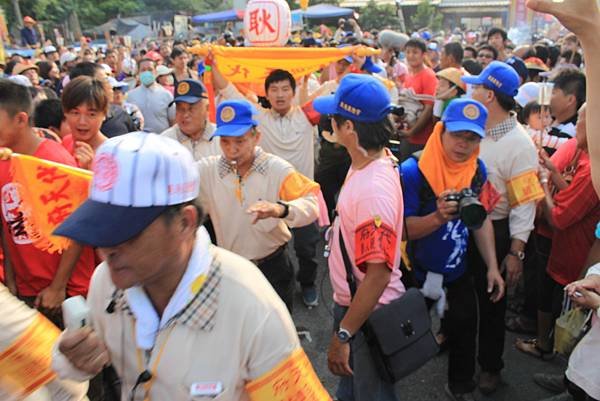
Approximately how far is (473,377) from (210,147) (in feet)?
Result: 8.03

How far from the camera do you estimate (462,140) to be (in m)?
2.65

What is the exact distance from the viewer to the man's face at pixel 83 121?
3047mm

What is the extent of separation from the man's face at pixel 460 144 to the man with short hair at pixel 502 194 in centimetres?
43

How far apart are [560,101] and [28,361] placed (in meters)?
3.91

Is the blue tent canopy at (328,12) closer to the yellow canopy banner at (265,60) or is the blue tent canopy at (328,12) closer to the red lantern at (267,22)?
the red lantern at (267,22)

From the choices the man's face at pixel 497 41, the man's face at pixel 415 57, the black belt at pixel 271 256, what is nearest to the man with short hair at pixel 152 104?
the man's face at pixel 415 57

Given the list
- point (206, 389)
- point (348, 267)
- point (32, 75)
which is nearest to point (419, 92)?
point (348, 267)

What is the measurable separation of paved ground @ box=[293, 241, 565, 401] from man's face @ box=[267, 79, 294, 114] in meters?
1.75

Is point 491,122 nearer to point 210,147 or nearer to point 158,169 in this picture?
point 210,147

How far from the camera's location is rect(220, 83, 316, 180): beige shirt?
14.4ft

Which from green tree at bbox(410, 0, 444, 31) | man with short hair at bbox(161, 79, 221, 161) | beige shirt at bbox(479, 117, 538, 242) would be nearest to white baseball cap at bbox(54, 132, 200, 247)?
beige shirt at bbox(479, 117, 538, 242)

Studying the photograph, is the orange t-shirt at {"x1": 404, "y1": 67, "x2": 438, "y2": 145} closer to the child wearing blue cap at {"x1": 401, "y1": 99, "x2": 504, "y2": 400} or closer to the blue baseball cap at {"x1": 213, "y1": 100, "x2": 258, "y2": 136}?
the child wearing blue cap at {"x1": 401, "y1": 99, "x2": 504, "y2": 400}

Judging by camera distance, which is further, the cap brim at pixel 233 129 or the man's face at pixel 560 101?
the man's face at pixel 560 101

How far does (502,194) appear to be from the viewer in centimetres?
308
